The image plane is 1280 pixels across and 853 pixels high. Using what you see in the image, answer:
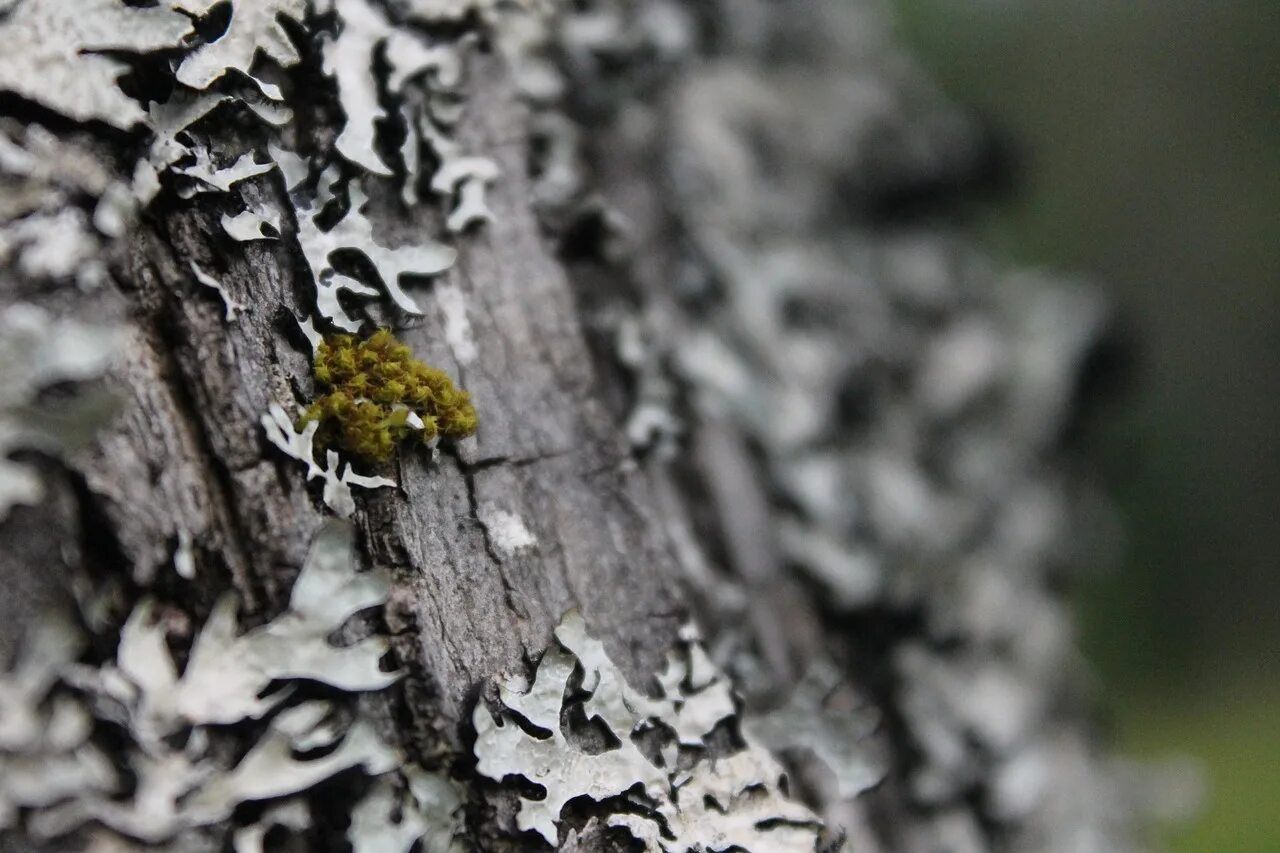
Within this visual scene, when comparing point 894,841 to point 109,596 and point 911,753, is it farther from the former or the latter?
point 109,596

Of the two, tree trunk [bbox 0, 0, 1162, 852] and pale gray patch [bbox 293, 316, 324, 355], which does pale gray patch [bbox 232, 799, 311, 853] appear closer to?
tree trunk [bbox 0, 0, 1162, 852]

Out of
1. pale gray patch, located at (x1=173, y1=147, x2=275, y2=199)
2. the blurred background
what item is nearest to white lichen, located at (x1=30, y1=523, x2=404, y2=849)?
pale gray patch, located at (x1=173, y1=147, x2=275, y2=199)

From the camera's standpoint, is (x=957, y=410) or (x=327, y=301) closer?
(x=327, y=301)

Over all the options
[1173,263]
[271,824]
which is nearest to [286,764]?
[271,824]

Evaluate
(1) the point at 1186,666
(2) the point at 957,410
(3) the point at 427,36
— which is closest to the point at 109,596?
(3) the point at 427,36

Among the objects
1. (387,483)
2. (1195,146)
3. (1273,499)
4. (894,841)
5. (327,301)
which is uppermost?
(1195,146)

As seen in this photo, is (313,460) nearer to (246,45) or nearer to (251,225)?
(251,225)

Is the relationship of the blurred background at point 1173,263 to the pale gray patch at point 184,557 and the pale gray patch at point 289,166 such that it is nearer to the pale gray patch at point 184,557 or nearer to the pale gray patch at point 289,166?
the pale gray patch at point 289,166
